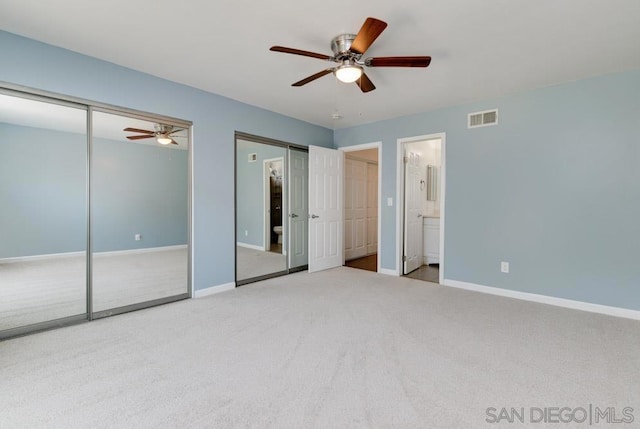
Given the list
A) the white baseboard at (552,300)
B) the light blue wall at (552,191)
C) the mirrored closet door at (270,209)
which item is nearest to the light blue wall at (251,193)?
the mirrored closet door at (270,209)

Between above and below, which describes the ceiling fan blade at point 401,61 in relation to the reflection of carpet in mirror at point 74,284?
above

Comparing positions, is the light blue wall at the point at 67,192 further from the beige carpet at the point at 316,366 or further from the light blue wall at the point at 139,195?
the beige carpet at the point at 316,366

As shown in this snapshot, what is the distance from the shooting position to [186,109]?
350cm

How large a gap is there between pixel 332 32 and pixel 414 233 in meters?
3.72

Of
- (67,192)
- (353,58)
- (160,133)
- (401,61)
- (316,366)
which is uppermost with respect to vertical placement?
(353,58)

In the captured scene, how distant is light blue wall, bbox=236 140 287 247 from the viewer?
5.34m

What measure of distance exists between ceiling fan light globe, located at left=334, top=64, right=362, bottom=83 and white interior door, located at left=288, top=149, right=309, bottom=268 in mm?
2466

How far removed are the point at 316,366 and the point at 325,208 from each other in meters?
3.27

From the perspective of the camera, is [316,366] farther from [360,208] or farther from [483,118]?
[360,208]

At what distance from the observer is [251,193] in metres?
5.64

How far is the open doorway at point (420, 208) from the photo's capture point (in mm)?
4699

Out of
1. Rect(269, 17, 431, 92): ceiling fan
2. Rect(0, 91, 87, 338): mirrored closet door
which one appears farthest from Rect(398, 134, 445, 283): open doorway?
Rect(0, 91, 87, 338): mirrored closet door

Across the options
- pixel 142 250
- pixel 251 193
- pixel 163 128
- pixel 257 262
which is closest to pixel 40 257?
pixel 142 250

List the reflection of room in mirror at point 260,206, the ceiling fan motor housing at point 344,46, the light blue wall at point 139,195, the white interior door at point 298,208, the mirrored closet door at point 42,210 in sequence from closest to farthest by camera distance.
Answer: the ceiling fan motor housing at point 344,46, the mirrored closet door at point 42,210, the light blue wall at point 139,195, the white interior door at point 298,208, the reflection of room in mirror at point 260,206
